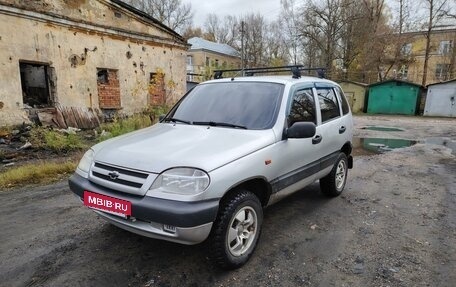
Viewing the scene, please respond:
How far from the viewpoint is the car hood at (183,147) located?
8.16 feet

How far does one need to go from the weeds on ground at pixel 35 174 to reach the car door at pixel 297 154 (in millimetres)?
4537

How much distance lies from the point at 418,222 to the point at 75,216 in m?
4.45

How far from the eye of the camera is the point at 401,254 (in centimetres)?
316

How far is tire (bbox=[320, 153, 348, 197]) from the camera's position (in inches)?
179

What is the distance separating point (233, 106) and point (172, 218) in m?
1.64

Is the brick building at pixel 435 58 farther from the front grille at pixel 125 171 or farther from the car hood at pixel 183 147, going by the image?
the front grille at pixel 125 171

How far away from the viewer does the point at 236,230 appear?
282 cm

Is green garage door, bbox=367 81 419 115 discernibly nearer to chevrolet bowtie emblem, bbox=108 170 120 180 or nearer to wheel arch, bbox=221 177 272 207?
wheel arch, bbox=221 177 272 207

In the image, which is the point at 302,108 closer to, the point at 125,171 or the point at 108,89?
the point at 125,171

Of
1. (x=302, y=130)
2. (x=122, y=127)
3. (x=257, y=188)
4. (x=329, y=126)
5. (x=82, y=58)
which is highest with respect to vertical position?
(x=82, y=58)

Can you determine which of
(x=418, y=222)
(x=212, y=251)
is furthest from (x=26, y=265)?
(x=418, y=222)

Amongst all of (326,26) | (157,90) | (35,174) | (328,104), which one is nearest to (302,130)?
(328,104)

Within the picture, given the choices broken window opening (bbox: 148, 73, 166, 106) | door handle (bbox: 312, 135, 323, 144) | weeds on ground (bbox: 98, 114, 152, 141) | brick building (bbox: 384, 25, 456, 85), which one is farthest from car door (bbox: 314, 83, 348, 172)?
brick building (bbox: 384, 25, 456, 85)

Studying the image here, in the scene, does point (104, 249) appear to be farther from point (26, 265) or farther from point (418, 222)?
point (418, 222)
